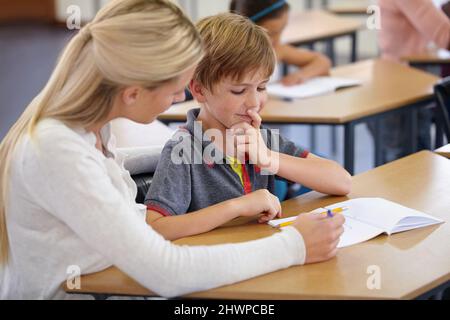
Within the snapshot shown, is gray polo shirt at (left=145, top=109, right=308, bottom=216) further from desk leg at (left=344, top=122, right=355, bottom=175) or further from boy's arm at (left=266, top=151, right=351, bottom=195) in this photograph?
desk leg at (left=344, top=122, right=355, bottom=175)

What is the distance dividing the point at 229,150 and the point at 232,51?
0.81 feet

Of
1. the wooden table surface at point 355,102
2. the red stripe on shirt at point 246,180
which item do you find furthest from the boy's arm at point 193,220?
the wooden table surface at point 355,102

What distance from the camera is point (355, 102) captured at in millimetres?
3104

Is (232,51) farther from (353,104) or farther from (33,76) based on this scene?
(33,76)

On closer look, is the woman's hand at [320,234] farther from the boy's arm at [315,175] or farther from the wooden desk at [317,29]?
the wooden desk at [317,29]

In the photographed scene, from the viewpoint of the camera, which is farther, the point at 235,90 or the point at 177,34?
the point at 235,90

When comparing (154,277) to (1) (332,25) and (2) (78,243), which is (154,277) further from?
(1) (332,25)

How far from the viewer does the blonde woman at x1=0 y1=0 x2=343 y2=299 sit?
141 cm

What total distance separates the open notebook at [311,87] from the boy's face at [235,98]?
1337 millimetres

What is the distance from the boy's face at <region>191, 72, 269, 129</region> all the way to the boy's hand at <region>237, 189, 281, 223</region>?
226 mm

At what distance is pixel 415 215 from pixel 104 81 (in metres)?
0.77

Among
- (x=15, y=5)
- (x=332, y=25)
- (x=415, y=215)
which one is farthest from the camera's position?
(x=15, y=5)

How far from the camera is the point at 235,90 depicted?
1891 mm

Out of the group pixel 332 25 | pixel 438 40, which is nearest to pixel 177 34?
pixel 438 40
